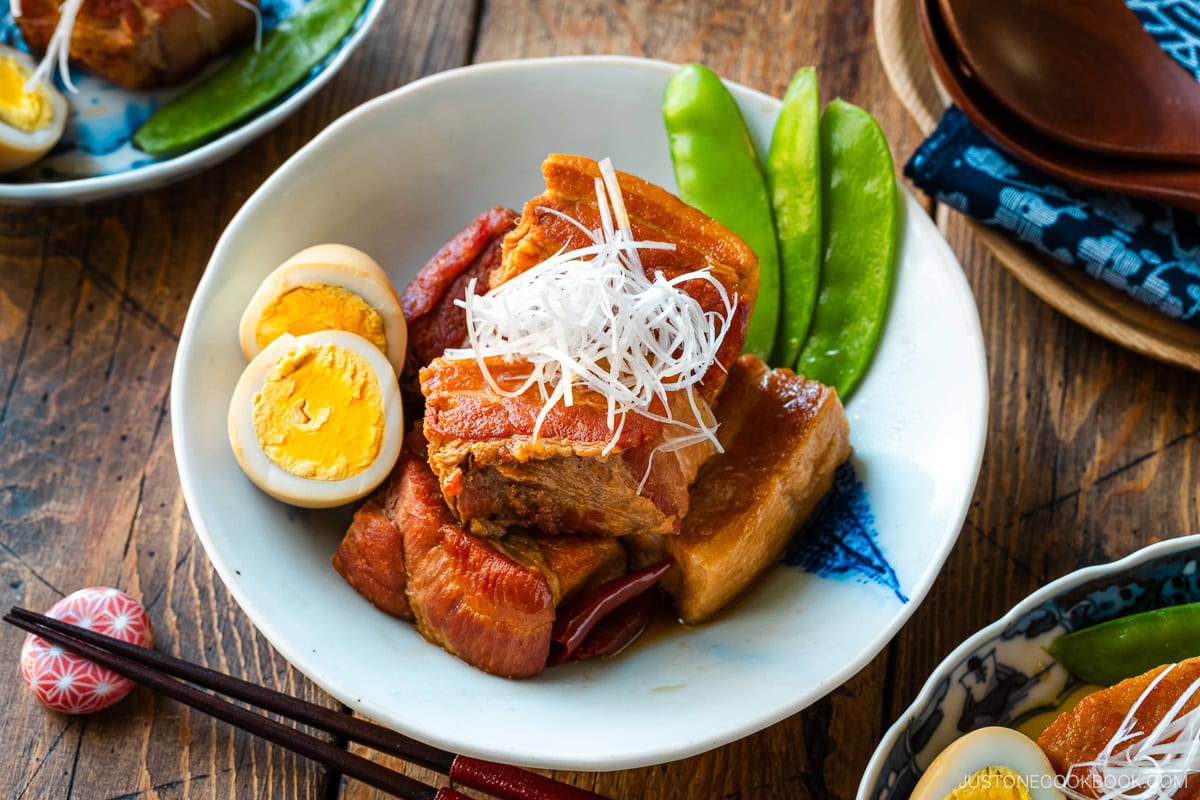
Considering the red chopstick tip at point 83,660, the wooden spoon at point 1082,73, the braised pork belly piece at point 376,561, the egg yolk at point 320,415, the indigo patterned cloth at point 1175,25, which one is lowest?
the red chopstick tip at point 83,660

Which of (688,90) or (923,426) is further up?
(688,90)

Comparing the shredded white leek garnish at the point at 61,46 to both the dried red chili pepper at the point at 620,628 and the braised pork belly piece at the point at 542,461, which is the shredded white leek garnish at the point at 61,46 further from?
the dried red chili pepper at the point at 620,628

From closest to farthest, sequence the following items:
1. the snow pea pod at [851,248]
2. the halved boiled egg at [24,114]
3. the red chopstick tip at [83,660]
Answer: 1. the red chopstick tip at [83,660]
2. the snow pea pod at [851,248]
3. the halved boiled egg at [24,114]

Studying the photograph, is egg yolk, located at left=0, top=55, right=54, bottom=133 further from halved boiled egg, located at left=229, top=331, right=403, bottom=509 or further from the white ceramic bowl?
halved boiled egg, located at left=229, top=331, right=403, bottom=509

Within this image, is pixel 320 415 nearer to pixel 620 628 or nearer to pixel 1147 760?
pixel 620 628

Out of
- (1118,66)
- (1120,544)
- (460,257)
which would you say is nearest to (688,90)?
(460,257)

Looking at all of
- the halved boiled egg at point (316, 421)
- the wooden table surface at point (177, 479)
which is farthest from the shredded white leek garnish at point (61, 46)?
the halved boiled egg at point (316, 421)

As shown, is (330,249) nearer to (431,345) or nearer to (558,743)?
(431,345)
